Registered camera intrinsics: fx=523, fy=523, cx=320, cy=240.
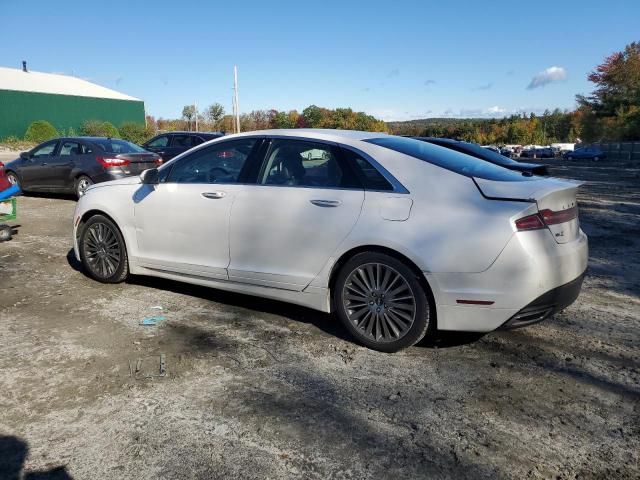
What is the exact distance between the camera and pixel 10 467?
2504 millimetres

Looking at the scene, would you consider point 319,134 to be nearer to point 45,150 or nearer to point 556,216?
point 556,216

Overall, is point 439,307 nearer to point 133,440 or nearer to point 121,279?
point 133,440

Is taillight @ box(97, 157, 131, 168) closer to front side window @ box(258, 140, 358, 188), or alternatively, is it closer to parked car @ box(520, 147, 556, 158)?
front side window @ box(258, 140, 358, 188)

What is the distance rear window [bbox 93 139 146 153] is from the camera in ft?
38.7

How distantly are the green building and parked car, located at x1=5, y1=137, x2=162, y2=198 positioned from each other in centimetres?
3972

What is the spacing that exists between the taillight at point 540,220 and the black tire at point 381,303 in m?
0.77

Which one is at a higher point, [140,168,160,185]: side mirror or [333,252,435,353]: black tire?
[140,168,160,185]: side mirror

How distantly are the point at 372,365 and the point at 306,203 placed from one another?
1.32 metres

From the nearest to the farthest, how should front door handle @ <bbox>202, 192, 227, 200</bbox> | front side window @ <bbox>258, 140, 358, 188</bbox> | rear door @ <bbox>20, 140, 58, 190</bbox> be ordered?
front side window @ <bbox>258, 140, 358, 188</bbox>, front door handle @ <bbox>202, 192, 227, 200</bbox>, rear door @ <bbox>20, 140, 58, 190</bbox>

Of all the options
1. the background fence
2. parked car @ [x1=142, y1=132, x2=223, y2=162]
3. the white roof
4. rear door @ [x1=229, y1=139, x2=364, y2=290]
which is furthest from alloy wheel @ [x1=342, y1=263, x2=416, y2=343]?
the white roof

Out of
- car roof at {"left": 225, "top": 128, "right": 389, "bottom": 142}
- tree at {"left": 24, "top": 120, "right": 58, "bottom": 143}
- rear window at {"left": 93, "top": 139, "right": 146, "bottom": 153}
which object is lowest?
car roof at {"left": 225, "top": 128, "right": 389, "bottom": 142}

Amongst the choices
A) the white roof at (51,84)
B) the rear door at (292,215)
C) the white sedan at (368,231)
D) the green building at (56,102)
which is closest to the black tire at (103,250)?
the white sedan at (368,231)

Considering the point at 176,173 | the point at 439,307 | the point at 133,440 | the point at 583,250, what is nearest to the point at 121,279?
the point at 176,173

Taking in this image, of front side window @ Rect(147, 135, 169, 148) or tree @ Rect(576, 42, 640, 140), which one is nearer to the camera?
front side window @ Rect(147, 135, 169, 148)
